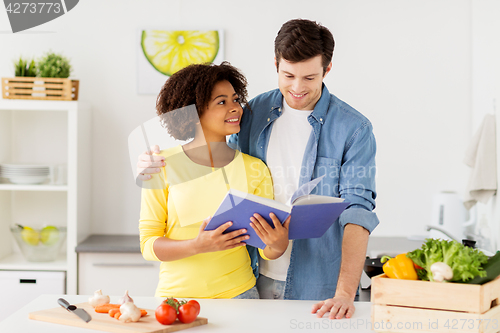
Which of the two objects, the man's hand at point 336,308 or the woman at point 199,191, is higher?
the woman at point 199,191

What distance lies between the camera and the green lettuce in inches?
39.5

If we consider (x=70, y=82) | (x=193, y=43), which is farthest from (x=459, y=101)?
(x=70, y=82)

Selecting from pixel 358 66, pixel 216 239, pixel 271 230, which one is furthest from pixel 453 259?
pixel 358 66

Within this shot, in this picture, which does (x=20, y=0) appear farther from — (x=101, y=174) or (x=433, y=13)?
(x=433, y=13)

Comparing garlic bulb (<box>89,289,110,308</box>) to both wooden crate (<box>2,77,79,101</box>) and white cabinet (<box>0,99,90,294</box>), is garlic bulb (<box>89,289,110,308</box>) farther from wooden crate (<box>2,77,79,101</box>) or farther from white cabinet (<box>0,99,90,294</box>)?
wooden crate (<box>2,77,79,101</box>)

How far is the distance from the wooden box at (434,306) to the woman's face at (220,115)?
2.18ft

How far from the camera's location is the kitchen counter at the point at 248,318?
43.5 inches

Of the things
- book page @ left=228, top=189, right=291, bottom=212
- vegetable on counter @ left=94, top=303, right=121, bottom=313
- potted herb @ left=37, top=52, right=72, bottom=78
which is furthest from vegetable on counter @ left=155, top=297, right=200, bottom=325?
potted herb @ left=37, top=52, right=72, bottom=78

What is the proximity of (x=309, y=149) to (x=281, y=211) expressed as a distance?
465 millimetres

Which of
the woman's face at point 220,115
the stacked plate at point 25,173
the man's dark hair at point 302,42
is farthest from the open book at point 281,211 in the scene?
the stacked plate at point 25,173

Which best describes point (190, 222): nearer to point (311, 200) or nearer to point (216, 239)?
point (216, 239)

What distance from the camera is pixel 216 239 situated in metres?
1.24

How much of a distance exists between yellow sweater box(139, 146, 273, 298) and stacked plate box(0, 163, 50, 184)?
1461 millimetres

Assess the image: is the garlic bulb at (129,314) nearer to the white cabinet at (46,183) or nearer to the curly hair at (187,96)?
the curly hair at (187,96)
